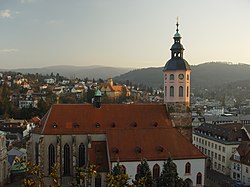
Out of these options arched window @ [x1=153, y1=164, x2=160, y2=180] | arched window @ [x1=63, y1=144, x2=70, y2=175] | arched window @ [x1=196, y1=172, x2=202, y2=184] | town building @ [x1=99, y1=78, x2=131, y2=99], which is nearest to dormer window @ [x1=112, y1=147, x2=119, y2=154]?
arched window @ [x1=153, y1=164, x2=160, y2=180]

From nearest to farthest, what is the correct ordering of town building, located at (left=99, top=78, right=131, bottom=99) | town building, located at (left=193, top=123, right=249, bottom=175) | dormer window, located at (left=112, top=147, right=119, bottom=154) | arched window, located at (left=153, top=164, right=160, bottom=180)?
dormer window, located at (left=112, top=147, right=119, bottom=154), arched window, located at (left=153, top=164, right=160, bottom=180), town building, located at (left=193, top=123, right=249, bottom=175), town building, located at (left=99, top=78, right=131, bottom=99)

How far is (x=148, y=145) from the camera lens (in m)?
33.6

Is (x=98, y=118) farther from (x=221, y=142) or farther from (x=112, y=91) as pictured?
(x=112, y=91)

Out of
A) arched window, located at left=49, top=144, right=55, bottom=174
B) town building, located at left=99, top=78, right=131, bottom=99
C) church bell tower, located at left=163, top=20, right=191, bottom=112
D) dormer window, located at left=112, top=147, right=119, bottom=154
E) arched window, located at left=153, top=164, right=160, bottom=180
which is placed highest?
church bell tower, located at left=163, top=20, right=191, bottom=112

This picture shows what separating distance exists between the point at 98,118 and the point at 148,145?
5899mm

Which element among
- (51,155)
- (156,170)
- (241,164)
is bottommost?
(241,164)

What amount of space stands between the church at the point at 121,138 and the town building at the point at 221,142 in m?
16.1

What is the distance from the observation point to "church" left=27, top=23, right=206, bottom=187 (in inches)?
1300

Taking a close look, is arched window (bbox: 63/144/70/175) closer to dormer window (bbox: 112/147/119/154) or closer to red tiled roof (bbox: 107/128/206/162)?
red tiled roof (bbox: 107/128/206/162)

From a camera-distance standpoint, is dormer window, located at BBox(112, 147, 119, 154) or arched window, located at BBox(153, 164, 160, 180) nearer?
dormer window, located at BBox(112, 147, 119, 154)

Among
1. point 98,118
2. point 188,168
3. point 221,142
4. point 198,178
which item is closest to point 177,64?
point 98,118

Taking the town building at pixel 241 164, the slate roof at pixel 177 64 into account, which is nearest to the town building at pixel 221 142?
the town building at pixel 241 164

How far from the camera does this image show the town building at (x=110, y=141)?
108ft

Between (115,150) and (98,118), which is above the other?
(98,118)
